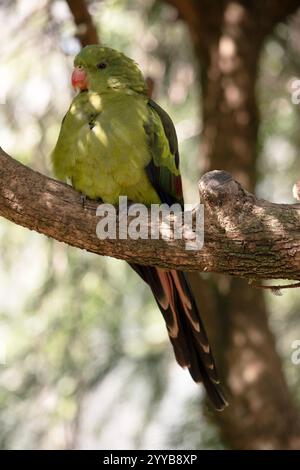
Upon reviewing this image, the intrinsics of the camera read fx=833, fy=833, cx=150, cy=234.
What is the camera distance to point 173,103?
21.7ft

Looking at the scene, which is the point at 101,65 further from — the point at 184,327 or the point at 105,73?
the point at 184,327

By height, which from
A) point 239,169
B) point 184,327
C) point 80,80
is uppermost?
point 239,169

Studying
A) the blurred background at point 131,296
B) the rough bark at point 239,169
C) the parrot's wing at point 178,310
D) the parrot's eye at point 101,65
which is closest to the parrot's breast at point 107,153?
the parrot's wing at point 178,310

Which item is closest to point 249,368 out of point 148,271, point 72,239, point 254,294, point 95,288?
point 254,294

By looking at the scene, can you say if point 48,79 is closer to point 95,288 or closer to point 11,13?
point 11,13

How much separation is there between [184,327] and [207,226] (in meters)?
1.12

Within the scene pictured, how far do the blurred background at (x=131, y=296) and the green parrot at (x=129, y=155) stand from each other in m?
1.02

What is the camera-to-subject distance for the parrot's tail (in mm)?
4387

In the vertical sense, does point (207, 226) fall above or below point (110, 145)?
below

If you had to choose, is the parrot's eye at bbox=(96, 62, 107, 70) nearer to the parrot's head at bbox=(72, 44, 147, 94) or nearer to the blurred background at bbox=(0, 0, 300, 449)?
the parrot's head at bbox=(72, 44, 147, 94)

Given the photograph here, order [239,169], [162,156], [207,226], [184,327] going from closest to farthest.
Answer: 1. [207,226]
2. [162,156]
3. [184,327]
4. [239,169]

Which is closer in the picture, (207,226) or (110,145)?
(207,226)

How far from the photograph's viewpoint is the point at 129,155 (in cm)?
415

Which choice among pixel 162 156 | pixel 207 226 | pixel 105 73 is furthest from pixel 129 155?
pixel 207 226
